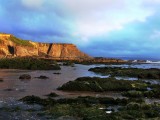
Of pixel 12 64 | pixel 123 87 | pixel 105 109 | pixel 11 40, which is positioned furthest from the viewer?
pixel 11 40

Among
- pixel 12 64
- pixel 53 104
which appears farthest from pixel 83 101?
pixel 12 64

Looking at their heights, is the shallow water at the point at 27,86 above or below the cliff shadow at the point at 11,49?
below

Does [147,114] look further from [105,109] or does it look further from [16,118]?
[16,118]

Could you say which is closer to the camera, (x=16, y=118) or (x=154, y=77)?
(x=16, y=118)

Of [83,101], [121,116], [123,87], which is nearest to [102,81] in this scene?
[123,87]

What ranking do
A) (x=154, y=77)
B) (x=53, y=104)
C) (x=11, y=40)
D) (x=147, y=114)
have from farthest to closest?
(x=11, y=40) → (x=154, y=77) → (x=53, y=104) → (x=147, y=114)

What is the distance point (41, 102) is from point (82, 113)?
4.42m

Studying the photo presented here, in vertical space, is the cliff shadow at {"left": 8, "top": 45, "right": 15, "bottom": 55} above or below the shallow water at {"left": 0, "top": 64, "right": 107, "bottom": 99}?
above

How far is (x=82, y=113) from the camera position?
19.4m

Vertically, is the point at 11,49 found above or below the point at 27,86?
above

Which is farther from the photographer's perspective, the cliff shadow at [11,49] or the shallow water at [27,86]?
the cliff shadow at [11,49]

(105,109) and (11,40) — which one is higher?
(11,40)

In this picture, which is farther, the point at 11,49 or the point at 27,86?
the point at 11,49

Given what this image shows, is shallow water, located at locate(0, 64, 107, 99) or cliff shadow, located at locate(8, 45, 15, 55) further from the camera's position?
cliff shadow, located at locate(8, 45, 15, 55)
